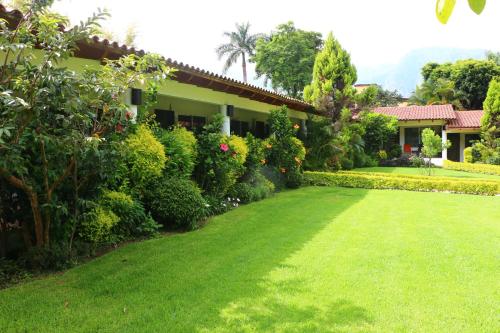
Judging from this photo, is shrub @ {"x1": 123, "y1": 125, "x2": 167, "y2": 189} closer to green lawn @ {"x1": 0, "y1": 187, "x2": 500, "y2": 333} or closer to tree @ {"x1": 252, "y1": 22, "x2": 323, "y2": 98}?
green lawn @ {"x1": 0, "y1": 187, "x2": 500, "y2": 333}

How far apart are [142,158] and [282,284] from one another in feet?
11.0

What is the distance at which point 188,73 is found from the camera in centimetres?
838

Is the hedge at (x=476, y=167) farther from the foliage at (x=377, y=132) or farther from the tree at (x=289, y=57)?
the tree at (x=289, y=57)

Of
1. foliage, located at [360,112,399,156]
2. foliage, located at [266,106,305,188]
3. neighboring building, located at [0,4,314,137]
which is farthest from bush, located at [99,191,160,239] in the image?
foliage, located at [360,112,399,156]

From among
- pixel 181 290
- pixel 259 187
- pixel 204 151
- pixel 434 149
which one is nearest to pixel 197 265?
pixel 181 290

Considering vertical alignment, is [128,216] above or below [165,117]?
below

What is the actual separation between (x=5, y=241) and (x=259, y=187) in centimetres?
674

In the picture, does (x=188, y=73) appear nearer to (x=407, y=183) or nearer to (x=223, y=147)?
(x=223, y=147)

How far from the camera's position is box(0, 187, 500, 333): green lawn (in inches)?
139

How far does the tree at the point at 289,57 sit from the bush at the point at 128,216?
29939 mm

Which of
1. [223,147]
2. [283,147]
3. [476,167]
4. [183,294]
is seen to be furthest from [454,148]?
[183,294]

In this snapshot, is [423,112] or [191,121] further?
[423,112]

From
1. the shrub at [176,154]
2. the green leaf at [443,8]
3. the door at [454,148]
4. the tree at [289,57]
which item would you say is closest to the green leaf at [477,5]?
the green leaf at [443,8]

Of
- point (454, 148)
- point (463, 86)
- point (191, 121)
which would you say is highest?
point (463, 86)
